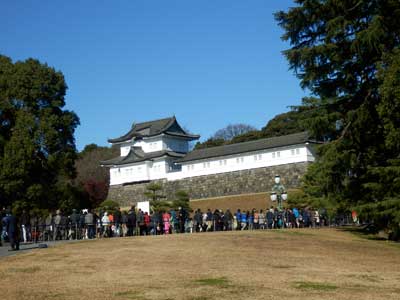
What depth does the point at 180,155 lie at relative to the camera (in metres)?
77.1

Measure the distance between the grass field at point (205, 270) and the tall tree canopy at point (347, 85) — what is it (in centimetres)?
367

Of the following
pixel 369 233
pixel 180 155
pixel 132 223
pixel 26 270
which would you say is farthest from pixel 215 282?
pixel 180 155

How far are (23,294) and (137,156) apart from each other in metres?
66.0

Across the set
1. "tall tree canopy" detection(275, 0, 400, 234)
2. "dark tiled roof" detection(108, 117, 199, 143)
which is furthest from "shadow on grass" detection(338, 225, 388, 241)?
"dark tiled roof" detection(108, 117, 199, 143)

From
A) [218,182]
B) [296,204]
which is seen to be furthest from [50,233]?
[218,182]

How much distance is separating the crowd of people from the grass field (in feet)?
18.7

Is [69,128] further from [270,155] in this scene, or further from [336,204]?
[270,155]

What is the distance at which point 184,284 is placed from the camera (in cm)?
1344

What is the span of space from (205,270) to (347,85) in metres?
15.4

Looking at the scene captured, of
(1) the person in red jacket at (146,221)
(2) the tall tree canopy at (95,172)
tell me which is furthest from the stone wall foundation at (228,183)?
(1) the person in red jacket at (146,221)

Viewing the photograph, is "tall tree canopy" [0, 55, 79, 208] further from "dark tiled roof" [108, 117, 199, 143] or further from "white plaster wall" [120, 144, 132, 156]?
"white plaster wall" [120, 144, 132, 156]

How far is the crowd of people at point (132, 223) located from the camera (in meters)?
29.4

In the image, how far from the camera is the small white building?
2608 inches

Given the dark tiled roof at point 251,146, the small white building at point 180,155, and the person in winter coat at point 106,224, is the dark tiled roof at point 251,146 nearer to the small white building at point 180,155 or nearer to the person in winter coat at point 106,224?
the small white building at point 180,155
